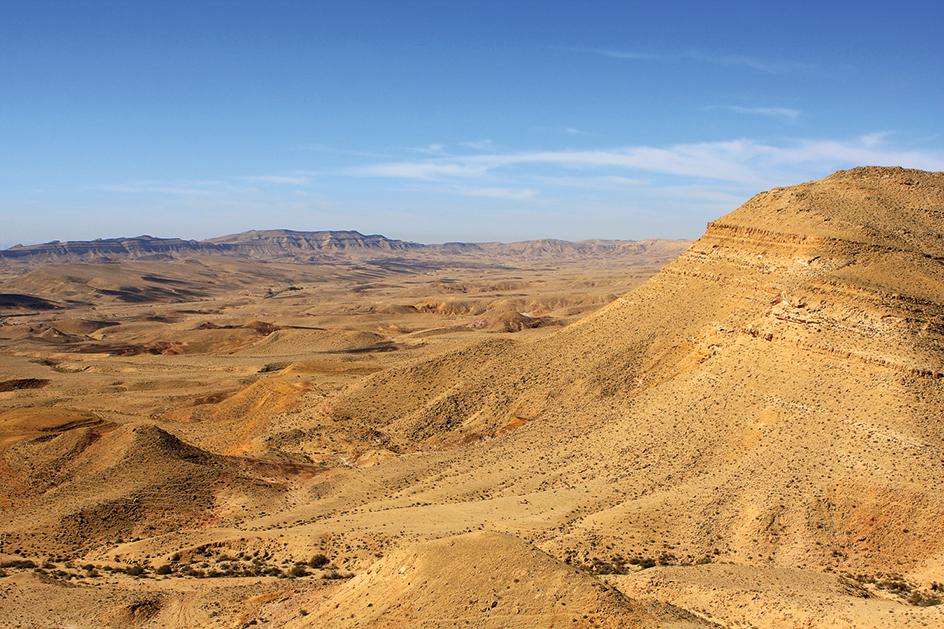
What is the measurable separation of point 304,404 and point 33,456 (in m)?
13.2

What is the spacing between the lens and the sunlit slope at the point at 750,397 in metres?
Answer: 18.8

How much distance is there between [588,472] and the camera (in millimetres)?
24203

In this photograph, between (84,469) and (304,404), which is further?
(304,404)

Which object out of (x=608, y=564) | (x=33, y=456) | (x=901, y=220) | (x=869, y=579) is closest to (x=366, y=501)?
(x=608, y=564)

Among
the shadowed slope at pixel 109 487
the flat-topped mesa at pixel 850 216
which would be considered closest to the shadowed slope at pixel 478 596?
the shadowed slope at pixel 109 487

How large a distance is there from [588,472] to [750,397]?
6695 mm

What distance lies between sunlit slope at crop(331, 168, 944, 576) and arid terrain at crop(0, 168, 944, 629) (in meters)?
0.09

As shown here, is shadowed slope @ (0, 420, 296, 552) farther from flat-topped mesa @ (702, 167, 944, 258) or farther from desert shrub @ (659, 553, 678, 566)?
flat-topped mesa @ (702, 167, 944, 258)

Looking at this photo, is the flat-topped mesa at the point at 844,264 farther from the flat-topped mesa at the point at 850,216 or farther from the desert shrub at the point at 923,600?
the desert shrub at the point at 923,600

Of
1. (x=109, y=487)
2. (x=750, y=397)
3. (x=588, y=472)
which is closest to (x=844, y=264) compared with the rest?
(x=750, y=397)

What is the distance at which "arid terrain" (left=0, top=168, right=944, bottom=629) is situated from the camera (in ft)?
50.0

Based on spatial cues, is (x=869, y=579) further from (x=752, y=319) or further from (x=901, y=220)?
(x=901, y=220)

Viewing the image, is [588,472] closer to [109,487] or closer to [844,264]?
[844,264]

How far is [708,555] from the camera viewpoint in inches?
728
